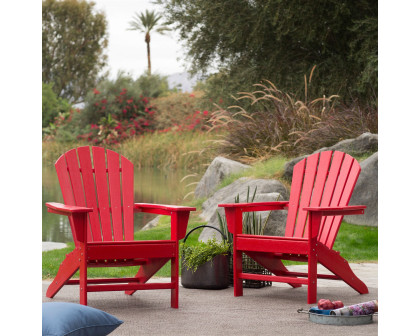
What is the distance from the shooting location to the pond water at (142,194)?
8000mm

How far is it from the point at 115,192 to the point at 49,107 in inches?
635

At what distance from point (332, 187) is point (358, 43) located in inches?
250

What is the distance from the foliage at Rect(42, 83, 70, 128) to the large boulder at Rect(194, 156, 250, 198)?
12.0 metres

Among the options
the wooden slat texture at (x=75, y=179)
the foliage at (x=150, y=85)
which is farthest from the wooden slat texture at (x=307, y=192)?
the foliage at (x=150, y=85)

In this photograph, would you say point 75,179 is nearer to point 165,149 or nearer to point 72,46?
point 165,149

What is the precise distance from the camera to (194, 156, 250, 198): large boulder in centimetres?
737

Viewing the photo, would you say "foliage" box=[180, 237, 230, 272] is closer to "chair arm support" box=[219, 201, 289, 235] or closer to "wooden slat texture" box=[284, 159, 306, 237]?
"chair arm support" box=[219, 201, 289, 235]

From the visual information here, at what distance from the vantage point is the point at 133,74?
17844 mm

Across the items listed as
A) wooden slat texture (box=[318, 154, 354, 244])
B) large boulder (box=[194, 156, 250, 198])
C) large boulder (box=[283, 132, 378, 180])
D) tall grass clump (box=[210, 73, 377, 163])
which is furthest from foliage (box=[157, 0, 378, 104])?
wooden slat texture (box=[318, 154, 354, 244])

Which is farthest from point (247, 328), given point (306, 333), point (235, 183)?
point (235, 183)

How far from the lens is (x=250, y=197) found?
5832 millimetres

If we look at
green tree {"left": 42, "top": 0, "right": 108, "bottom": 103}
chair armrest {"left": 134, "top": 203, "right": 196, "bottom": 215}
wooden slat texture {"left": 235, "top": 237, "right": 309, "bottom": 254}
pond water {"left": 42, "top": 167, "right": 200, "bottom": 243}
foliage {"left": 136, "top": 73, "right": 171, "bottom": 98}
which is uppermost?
green tree {"left": 42, "top": 0, "right": 108, "bottom": 103}

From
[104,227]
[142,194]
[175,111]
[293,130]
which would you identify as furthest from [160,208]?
[175,111]
